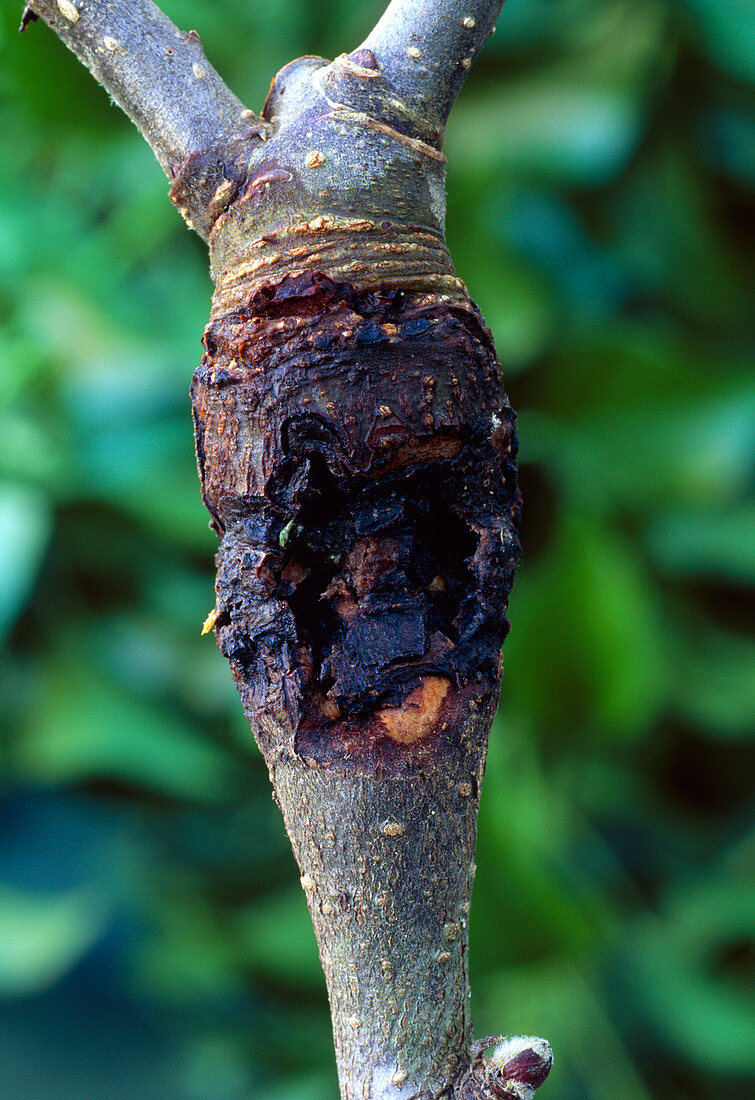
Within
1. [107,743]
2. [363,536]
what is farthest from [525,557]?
[363,536]

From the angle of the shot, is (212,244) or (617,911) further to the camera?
(617,911)

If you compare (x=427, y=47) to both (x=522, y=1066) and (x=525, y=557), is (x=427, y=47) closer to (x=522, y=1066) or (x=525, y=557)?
(x=522, y=1066)

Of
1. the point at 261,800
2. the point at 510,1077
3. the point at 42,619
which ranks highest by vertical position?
the point at 42,619

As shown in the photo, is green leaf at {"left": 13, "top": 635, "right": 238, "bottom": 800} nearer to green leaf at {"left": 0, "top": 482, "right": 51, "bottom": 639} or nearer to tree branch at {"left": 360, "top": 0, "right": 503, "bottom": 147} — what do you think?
green leaf at {"left": 0, "top": 482, "right": 51, "bottom": 639}

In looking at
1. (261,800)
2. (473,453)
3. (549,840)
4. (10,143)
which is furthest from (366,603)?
(10,143)

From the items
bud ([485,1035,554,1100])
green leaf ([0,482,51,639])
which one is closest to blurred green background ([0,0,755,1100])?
green leaf ([0,482,51,639])

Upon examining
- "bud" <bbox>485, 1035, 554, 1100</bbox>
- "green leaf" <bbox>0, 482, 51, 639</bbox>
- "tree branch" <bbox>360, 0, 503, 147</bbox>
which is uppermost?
"green leaf" <bbox>0, 482, 51, 639</bbox>

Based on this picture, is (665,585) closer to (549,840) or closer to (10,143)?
(549,840)

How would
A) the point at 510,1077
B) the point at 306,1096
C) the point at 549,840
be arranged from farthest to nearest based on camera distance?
1. the point at 306,1096
2. the point at 549,840
3. the point at 510,1077
